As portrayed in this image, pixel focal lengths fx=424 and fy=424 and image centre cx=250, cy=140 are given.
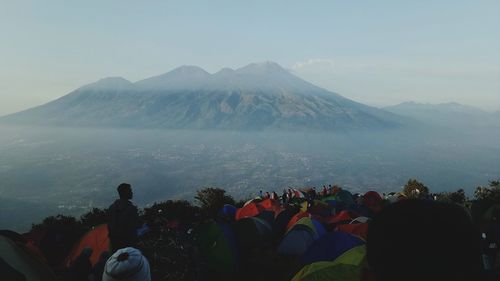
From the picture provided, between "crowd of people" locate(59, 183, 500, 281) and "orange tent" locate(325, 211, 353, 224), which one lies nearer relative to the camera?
"crowd of people" locate(59, 183, 500, 281)

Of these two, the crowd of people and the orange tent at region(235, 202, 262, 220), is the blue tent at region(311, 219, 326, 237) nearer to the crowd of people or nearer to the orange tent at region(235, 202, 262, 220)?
the orange tent at region(235, 202, 262, 220)

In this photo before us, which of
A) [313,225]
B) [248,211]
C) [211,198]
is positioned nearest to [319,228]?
[313,225]

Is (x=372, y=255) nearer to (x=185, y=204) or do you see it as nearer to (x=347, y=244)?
(x=347, y=244)

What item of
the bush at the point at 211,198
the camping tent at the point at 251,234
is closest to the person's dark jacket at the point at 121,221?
the camping tent at the point at 251,234

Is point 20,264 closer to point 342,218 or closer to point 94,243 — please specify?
point 94,243

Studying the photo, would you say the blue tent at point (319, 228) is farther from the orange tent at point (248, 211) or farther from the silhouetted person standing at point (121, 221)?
the silhouetted person standing at point (121, 221)

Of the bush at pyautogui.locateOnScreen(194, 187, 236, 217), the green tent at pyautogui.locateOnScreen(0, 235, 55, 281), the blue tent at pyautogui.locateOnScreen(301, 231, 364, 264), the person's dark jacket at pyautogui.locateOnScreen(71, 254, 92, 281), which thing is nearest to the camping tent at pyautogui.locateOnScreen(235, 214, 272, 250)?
the blue tent at pyautogui.locateOnScreen(301, 231, 364, 264)
